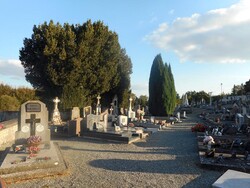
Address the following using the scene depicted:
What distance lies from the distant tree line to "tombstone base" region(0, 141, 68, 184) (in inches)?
790

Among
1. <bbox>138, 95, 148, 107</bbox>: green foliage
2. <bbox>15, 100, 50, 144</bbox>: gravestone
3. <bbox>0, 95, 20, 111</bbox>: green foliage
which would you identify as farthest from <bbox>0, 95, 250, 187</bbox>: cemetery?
<bbox>138, 95, 148, 107</bbox>: green foliage

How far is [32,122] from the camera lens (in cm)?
1011

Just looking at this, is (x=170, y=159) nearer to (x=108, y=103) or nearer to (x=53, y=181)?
(x=53, y=181)

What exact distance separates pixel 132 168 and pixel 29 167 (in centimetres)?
296

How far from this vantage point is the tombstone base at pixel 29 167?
6.61 metres

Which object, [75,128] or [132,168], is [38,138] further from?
[75,128]

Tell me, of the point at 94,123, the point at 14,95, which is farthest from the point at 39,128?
the point at 14,95

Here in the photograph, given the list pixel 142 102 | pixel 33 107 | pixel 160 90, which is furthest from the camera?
pixel 142 102

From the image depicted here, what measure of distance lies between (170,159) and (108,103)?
21.9 metres

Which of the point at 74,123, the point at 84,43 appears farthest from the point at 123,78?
the point at 74,123

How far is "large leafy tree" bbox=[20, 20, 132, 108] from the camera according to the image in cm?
2423

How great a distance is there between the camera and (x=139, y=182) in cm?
643

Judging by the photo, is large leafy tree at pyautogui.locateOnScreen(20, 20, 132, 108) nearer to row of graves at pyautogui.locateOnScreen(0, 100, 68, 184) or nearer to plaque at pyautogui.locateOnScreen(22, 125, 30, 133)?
row of graves at pyautogui.locateOnScreen(0, 100, 68, 184)

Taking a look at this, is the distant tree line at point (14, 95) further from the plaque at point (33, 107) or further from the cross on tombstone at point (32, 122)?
the cross on tombstone at point (32, 122)
